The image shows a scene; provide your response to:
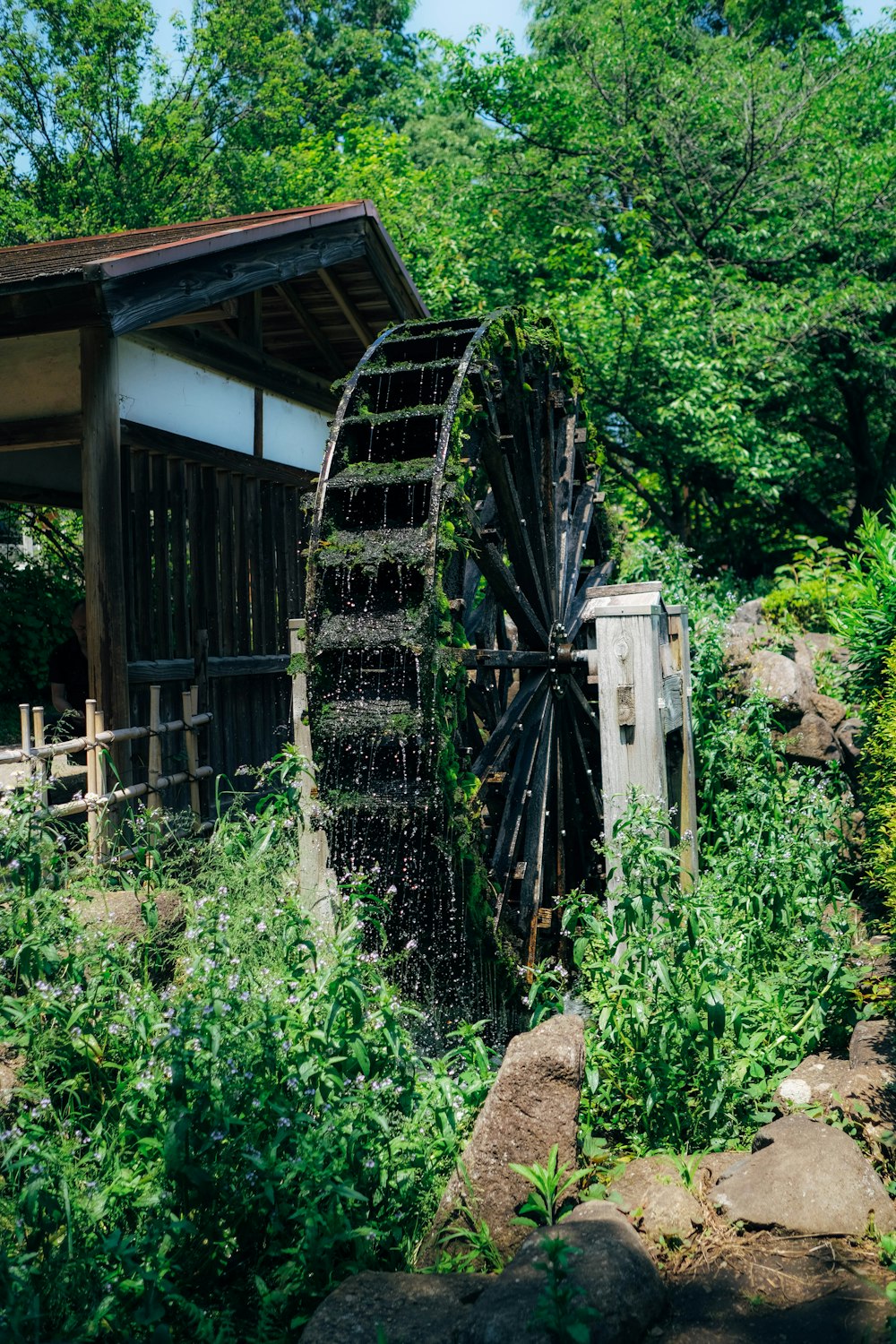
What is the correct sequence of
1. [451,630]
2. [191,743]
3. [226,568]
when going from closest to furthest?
[451,630]
[191,743]
[226,568]

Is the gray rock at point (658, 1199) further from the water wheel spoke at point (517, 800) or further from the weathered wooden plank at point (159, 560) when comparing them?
the weathered wooden plank at point (159, 560)

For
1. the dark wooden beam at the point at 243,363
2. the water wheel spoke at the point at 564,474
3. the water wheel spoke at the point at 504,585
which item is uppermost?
the dark wooden beam at the point at 243,363

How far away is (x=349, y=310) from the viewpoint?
8508 mm

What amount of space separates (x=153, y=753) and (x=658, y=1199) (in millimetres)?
3886

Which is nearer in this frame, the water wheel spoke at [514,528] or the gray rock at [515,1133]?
the gray rock at [515,1133]

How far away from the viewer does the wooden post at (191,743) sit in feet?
21.9

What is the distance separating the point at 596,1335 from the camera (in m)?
2.44

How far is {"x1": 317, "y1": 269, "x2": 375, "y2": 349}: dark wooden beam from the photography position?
26.7ft

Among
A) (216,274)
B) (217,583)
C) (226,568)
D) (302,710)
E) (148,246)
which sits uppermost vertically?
(148,246)

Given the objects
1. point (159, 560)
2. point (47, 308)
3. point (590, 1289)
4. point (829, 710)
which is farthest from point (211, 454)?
point (590, 1289)

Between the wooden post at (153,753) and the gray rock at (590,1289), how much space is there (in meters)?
3.81

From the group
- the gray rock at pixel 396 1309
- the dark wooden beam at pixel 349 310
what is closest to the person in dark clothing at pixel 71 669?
the dark wooden beam at pixel 349 310

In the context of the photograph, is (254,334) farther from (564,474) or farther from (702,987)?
(702,987)

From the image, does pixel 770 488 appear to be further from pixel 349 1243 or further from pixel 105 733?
pixel 349 1243
